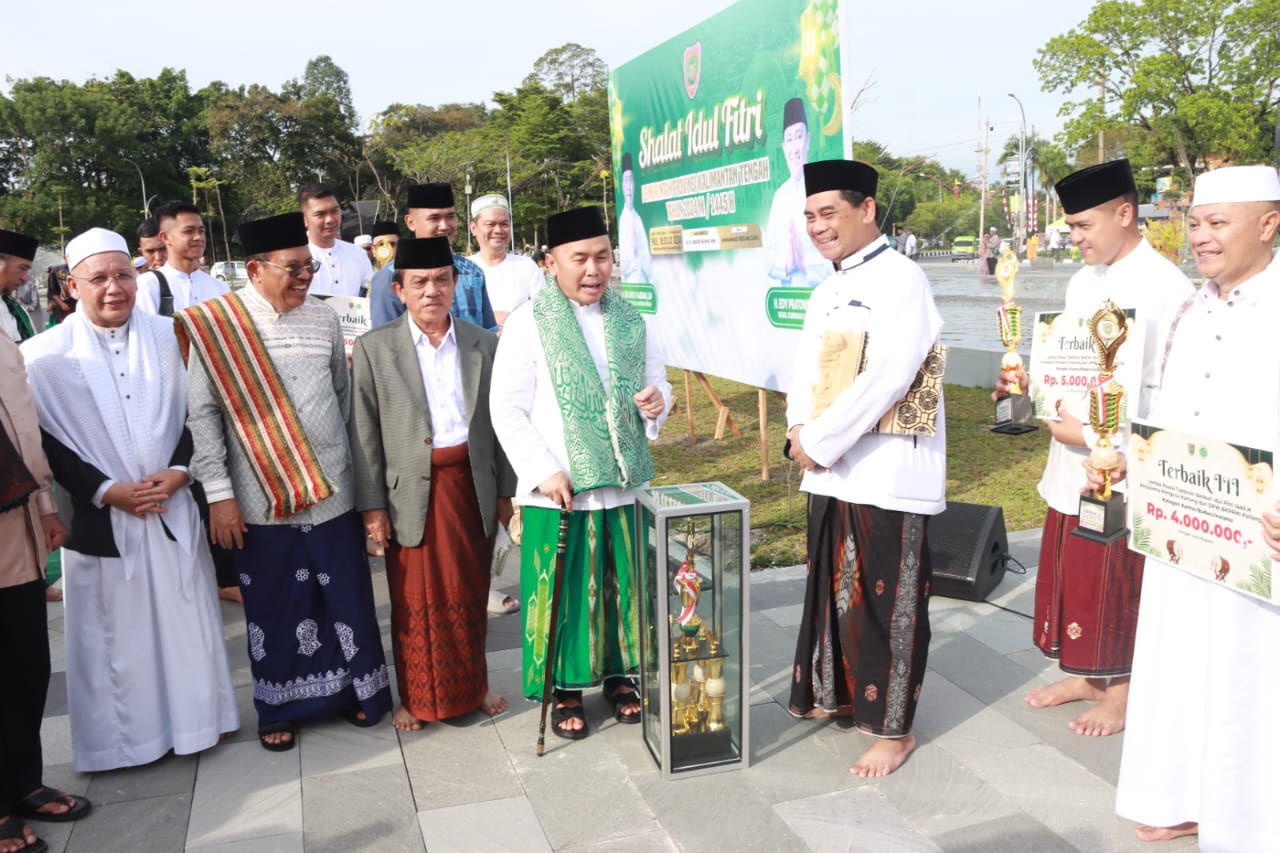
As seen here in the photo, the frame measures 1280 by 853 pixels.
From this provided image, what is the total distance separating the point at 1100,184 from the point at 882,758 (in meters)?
2.04

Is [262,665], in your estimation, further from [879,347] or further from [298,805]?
[879,347]

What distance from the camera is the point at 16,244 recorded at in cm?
328

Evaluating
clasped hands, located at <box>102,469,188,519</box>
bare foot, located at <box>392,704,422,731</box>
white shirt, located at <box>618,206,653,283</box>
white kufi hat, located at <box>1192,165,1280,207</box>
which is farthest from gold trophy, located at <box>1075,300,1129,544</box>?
white shirt, located at <box>618,206,653,283</box>

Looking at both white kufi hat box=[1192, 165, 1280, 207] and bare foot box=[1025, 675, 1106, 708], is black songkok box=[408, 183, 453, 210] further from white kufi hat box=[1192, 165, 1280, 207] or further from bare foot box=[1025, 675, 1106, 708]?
bare foot box=[1025, 675, 1106, 708]

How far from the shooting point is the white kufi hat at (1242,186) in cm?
237

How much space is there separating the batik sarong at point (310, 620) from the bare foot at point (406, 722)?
0.07m

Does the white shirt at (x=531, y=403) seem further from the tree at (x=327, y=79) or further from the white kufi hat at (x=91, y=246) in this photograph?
the tree at (x=327, y=79)

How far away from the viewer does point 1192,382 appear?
2496mm

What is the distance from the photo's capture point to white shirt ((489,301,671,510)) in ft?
10.7

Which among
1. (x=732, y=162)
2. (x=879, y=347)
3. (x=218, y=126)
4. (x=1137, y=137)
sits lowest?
(x=879, y=347)

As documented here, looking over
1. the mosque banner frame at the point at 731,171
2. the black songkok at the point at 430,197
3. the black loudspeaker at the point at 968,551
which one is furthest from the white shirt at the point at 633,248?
the black loudspeaker at the point at 968,551

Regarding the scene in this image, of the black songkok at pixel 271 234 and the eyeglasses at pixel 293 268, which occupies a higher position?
the black songkok at pixel 271 234

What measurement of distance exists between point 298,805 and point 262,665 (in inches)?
23.4

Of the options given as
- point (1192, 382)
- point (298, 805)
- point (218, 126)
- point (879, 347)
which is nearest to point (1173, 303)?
point (1192, 382)
